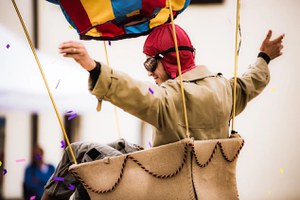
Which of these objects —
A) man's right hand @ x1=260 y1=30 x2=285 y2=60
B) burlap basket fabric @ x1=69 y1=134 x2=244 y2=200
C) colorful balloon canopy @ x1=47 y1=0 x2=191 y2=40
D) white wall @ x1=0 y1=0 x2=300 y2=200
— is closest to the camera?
→ burlap basket fabric @ x1=69 y1=134 x2=244 y2=200

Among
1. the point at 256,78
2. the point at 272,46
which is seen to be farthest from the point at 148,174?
the point at 272,46

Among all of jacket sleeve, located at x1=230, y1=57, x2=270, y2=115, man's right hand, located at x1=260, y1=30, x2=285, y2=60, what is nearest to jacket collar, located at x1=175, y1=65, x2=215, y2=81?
jacket sleeve, located at x1=230, y1=57, x2=270, y2=115

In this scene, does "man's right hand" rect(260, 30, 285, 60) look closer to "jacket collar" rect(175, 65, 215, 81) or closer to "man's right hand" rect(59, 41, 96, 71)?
"jacket collar" rect(175, 65, 215, 81)

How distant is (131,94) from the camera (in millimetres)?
1158

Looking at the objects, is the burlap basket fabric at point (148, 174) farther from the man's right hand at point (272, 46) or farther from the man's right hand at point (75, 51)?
the man's right hand at point (272, 46)

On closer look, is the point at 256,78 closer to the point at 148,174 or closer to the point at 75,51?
the point at 148,174

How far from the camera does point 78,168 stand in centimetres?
121

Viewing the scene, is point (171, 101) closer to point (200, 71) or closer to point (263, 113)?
point (200, 71)

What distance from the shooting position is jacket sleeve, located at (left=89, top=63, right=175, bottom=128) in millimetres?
1131

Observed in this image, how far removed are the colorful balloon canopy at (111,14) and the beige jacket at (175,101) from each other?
0.27 metres

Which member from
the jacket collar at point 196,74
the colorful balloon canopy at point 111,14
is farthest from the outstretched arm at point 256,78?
the colorful balloon canopy at point 111,14

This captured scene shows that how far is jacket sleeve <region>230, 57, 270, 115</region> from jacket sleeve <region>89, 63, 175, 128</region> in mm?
434

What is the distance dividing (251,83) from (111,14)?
592 millimetres

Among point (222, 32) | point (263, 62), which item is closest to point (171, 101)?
point (263, 62)
